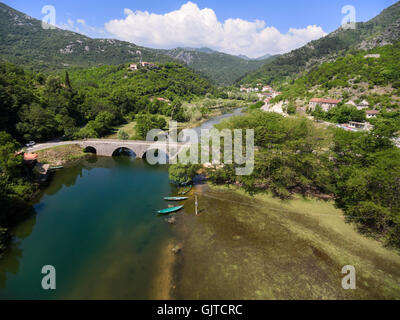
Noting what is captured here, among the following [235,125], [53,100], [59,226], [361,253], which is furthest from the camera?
[53,100]

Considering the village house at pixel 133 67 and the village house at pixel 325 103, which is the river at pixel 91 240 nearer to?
the village house at pixel 325 103

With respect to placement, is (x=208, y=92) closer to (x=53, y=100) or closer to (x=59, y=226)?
(x=53, y=100)

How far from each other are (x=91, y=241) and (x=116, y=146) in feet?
90.4

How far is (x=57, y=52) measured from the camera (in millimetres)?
197750

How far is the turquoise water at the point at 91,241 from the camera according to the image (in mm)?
15017

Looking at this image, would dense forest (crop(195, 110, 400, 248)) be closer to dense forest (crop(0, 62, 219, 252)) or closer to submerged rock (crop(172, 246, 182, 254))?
submerged rock (crop(172, 246, 182, 254))

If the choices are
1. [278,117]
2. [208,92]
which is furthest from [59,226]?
[208,92]

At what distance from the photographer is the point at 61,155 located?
40406 millimetres

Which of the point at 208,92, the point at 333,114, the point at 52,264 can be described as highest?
the point at 208,92

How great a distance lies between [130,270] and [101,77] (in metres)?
142

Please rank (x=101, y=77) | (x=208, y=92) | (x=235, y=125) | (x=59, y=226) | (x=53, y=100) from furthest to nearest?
(x=208, y=92), (x=101, y=77), (x=53, y=100), (x=235, y=125), (x=59, y=226)

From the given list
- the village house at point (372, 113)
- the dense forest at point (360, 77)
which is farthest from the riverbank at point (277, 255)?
the dense forest at point (360, 77)

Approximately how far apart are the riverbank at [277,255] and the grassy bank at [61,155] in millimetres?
31990

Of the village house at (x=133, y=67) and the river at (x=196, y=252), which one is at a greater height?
the village house at (x=133, y=67)
